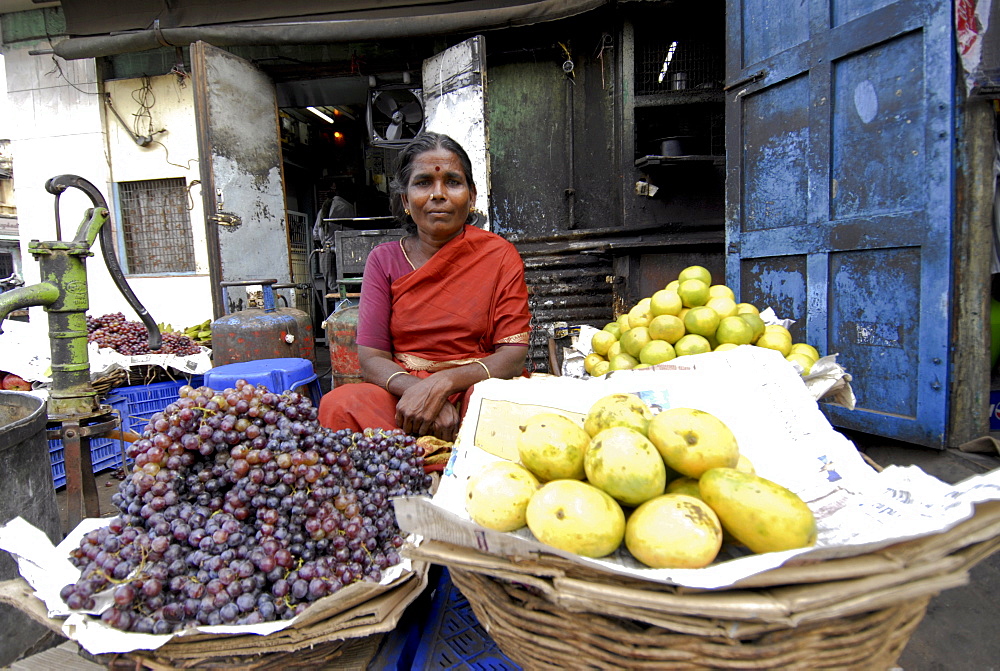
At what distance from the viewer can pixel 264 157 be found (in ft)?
18.2

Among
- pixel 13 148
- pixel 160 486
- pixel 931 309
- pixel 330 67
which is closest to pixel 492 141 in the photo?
pixel 330 67

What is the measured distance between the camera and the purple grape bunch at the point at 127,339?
3877 mm

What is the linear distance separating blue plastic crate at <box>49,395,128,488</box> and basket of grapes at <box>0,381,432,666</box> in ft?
8.90

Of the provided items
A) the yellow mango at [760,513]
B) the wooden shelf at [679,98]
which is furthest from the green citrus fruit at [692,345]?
the wooden shelf at [679,98]

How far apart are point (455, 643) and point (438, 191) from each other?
1676 mm

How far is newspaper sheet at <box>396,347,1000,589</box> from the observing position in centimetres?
81

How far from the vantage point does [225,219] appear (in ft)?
16.0

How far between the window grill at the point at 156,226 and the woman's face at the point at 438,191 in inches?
211

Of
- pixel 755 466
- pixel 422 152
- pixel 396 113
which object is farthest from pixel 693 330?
pixel 396 113

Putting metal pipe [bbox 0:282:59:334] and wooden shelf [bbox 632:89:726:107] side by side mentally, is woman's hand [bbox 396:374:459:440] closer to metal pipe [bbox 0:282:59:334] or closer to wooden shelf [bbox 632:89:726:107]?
metal pipe [bbox 0:282:59:334]

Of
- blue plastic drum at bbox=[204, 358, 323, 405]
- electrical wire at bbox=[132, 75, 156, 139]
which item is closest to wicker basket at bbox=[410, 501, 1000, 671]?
blue plastic drum at bbox=[204, 358, 323, 405]

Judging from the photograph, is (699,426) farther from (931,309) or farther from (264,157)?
(264,157)

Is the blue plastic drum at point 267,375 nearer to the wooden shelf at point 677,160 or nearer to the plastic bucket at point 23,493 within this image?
the plastic bucket at point 23,493

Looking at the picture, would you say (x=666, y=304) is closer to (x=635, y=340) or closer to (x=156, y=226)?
(x=635, y=340)
